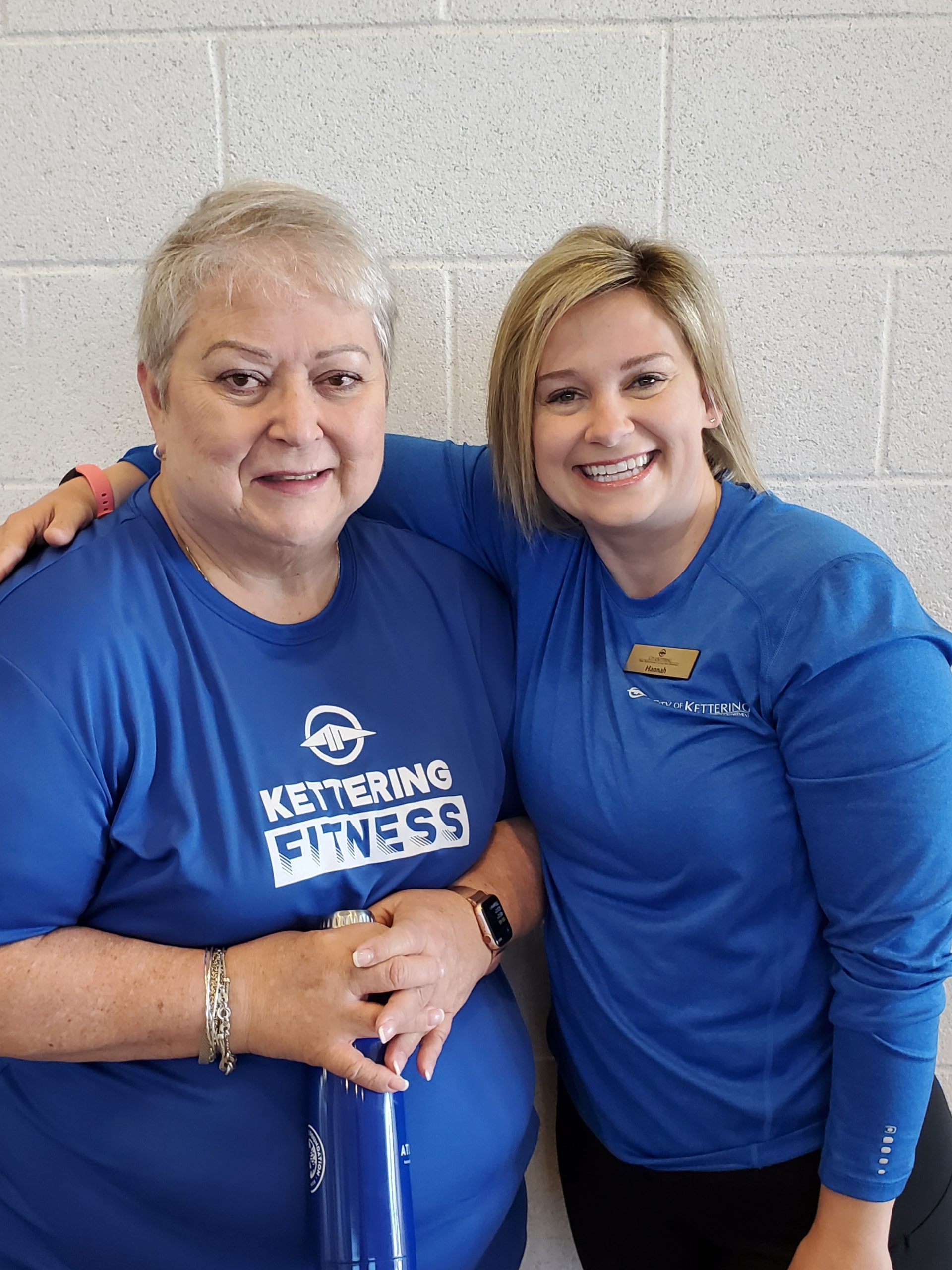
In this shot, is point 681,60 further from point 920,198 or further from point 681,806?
point 681,806

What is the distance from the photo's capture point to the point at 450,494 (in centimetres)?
135

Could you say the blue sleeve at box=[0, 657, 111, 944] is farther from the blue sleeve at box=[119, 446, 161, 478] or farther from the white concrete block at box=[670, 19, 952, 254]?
the white concrete block at box=[670, 19, 952, 254]

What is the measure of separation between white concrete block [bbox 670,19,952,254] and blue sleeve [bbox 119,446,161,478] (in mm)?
817

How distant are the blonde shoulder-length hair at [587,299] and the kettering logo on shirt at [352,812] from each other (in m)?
0.37

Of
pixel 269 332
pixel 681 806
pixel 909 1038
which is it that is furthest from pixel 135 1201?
pixel 269 332

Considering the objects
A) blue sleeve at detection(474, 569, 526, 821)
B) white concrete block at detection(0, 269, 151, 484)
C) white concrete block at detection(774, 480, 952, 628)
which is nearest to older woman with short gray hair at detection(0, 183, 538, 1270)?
blue sleeve at detection(474, 569, 526, 821)

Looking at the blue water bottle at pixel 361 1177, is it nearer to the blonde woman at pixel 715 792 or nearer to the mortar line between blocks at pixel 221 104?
the blonde woman at pixel 715 792

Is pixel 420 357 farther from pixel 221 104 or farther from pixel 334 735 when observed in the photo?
pixel 334 735

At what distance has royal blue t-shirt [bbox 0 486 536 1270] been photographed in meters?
0.99

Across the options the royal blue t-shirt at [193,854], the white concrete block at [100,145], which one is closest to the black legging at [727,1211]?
the royal blue t-shirt at [193,854]

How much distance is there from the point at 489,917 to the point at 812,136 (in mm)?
1170

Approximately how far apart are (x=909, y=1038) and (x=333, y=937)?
61 cm

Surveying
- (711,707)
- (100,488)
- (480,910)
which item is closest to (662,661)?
(711,707)

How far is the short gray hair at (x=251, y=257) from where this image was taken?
1.02m
